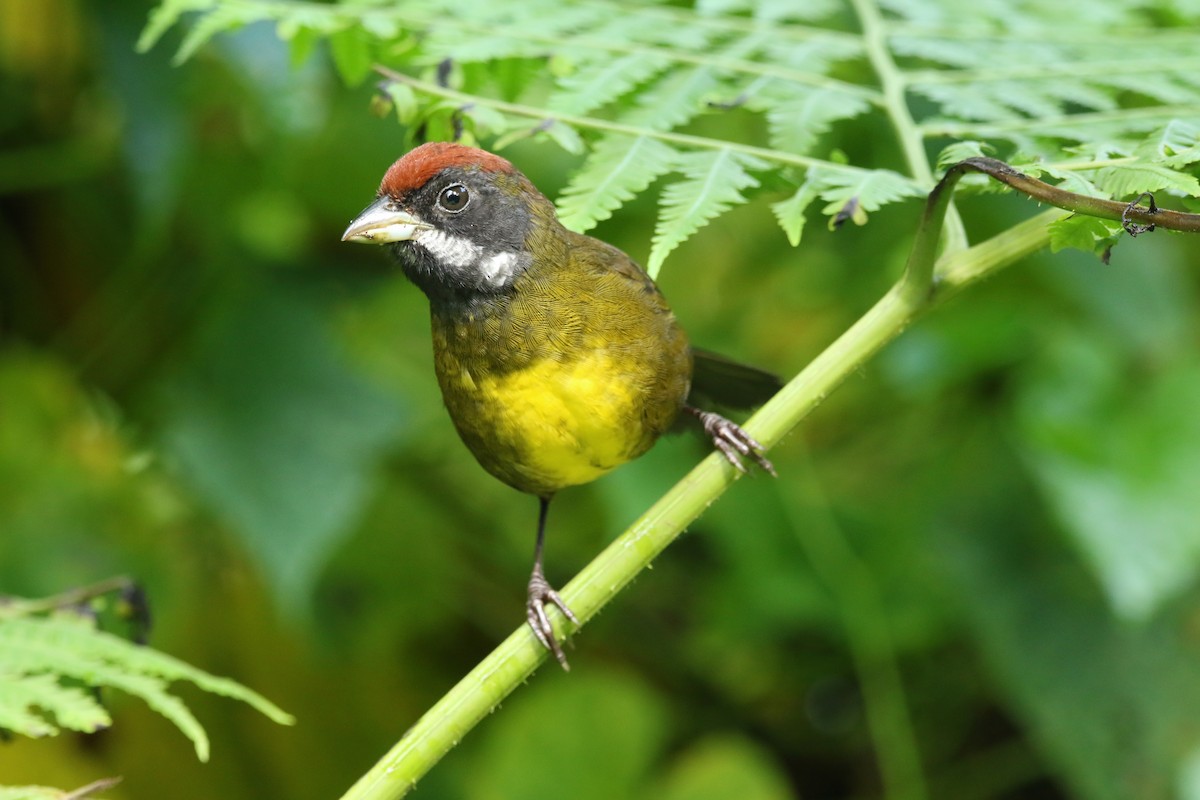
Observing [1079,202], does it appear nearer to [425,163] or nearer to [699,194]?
[699,194]

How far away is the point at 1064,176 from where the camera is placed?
1475mm

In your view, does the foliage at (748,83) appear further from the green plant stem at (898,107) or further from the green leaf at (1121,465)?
the green leaf at (1121,465)

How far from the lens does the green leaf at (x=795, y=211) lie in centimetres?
162

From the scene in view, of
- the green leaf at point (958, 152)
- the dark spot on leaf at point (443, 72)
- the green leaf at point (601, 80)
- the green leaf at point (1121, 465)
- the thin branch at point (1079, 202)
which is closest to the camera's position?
the thin branch at point (1079, 202)

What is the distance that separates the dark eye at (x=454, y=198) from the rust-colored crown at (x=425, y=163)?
4 centimetres

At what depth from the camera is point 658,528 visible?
155 cm

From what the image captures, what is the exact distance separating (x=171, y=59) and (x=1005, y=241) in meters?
2.22

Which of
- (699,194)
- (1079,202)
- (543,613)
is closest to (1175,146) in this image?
(1079,202)

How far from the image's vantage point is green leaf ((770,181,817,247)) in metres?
1.62

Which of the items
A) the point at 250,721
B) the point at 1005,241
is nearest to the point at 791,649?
the point at 250,721

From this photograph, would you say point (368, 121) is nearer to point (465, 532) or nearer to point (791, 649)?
point (465, 532)

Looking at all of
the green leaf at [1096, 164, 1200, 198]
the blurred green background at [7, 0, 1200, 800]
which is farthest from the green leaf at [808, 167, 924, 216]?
the blurred green background at [7, 0, 1200, 800]

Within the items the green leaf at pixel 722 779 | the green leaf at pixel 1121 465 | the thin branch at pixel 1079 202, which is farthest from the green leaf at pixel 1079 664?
the thin branch at pixel 1079 202

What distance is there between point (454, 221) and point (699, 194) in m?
0.45
